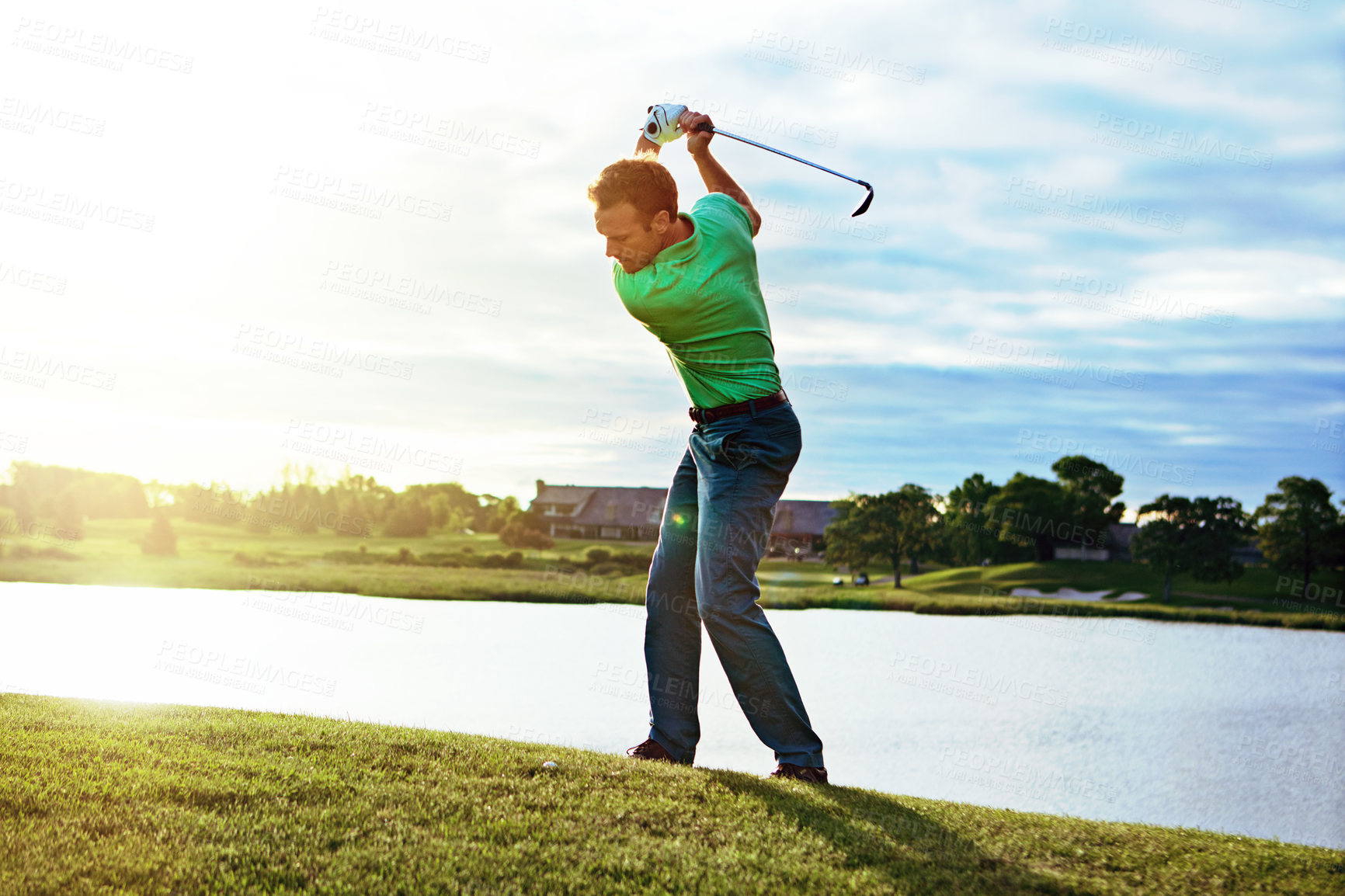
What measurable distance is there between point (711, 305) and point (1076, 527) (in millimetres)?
62317

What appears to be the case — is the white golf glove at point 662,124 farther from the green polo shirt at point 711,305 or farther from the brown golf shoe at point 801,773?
the brown golf shoe at point 801,773

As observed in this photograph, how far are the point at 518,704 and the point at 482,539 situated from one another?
36.7 metres

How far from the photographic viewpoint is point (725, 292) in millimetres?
4102

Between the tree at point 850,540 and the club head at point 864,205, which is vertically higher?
the club head at point 864,205

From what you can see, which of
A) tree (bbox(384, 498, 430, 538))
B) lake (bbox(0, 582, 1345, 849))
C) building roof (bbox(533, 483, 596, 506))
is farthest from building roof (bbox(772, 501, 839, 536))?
lake (bbox(0, 582, 1345, 849))

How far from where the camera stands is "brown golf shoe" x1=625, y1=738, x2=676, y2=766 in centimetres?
443

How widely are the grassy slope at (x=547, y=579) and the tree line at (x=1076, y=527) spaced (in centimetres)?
203

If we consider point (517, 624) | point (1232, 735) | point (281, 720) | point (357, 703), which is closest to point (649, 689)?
point (281, 720)

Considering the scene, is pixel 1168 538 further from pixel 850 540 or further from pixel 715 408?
pixel 715 408

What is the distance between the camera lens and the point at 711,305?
13.4 ft

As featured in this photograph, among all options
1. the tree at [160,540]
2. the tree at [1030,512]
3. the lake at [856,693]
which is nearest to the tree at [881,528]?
the tree at [1030,512]

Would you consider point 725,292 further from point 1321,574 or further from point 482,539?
point 1321,574

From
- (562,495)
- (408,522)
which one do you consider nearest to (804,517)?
(562,495)

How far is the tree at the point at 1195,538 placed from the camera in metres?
43.7
